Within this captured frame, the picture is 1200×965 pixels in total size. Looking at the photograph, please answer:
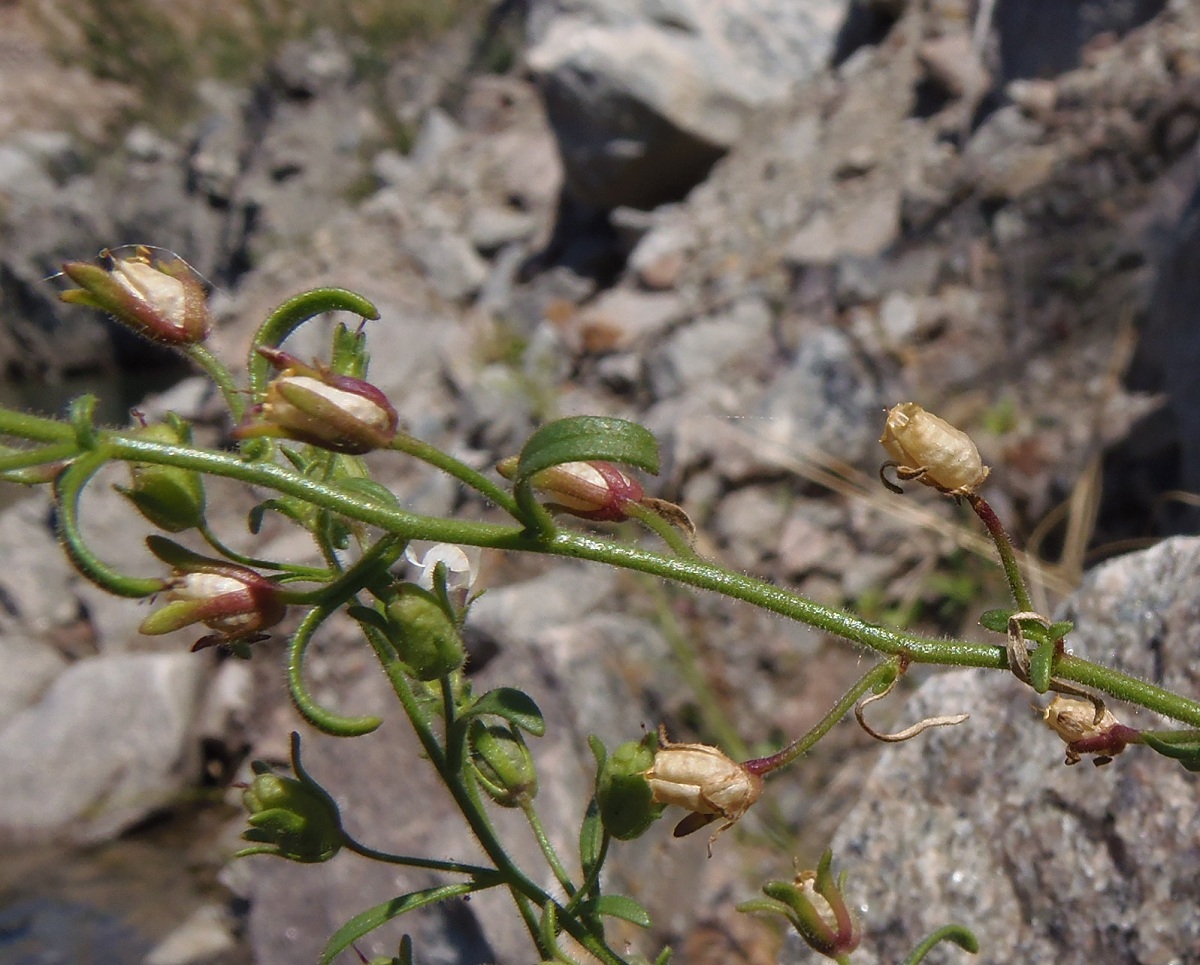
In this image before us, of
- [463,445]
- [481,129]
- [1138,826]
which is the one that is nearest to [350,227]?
[481,129]

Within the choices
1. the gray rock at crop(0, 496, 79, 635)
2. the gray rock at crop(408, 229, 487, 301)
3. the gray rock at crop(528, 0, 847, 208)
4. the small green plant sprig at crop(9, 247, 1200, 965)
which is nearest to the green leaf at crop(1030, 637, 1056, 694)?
the small green plant sprig at crop(9, 247, 1200, 965)

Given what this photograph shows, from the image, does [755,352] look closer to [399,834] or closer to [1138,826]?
[399,834]

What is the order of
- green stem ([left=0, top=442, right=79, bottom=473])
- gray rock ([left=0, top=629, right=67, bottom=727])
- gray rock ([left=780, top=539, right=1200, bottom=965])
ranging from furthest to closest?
1. gray rock ([left=0, top=629, right=67, bottom=727])
2. gray rock ([left=780, top=539, right=1200, bottom=965])
3. green stem ([left=0, top=442, right=79, bottom=473])

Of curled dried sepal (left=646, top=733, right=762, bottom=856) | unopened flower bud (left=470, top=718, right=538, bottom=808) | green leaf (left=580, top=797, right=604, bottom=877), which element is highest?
curled dried sepal (left=646, top=733, right=762, bottom=856)

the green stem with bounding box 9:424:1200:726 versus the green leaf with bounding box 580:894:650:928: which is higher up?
the green stem with bounding box 9:424:1200:726

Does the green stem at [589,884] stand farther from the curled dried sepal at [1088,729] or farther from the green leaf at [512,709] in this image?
the curled dried sepal at [1088,729]

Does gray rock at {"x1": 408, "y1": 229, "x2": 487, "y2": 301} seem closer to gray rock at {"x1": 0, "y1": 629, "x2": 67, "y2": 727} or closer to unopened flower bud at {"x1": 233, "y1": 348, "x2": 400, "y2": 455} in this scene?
gray rock at {"x1": 0, "y1": 629, "x2": 67, "y2": 727}

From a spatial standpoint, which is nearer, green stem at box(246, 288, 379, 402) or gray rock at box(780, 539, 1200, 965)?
green stem at box(246, 288, 379, 402)

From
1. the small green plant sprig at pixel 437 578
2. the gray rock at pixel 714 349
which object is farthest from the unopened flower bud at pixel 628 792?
the gray rock at pixel 714 349
